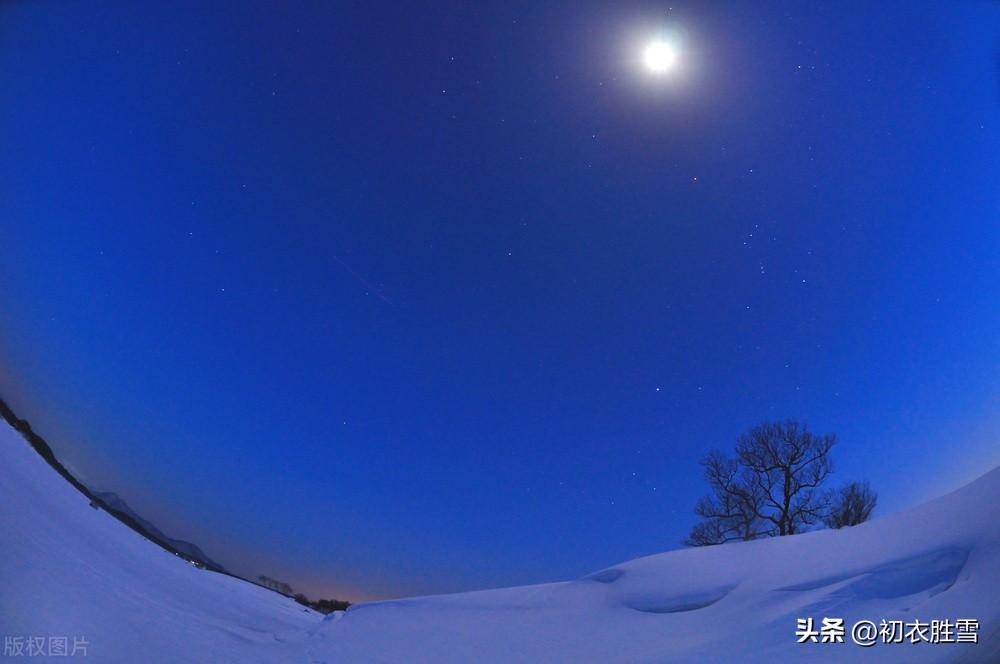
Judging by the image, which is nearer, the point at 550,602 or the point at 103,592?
the point at 103,592

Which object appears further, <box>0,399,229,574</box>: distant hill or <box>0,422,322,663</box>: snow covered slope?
<box>0,399,229,574</box>: distant hill

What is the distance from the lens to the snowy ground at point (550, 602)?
372 centimetres

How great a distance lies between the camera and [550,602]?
24.5ft

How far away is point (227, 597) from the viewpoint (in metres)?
7.22

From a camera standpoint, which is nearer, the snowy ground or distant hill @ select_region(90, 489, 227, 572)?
the snowy ground

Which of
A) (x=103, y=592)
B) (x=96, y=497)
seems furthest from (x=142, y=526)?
(x=103, y=592)

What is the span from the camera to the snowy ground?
12.2ft

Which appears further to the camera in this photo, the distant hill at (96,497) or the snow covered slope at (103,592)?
the distant hill at (96,497)

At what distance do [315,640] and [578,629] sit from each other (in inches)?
150

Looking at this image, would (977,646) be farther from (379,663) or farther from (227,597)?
(227,597)

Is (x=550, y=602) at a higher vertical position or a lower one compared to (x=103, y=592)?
higher

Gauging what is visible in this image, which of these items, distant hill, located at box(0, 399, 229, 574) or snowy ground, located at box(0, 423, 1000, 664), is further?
distant hill, located at box(0, 399, 229, 574)

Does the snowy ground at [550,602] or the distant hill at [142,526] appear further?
the distant hill at [142,526]

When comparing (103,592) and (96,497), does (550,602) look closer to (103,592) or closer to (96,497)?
(103,592)
